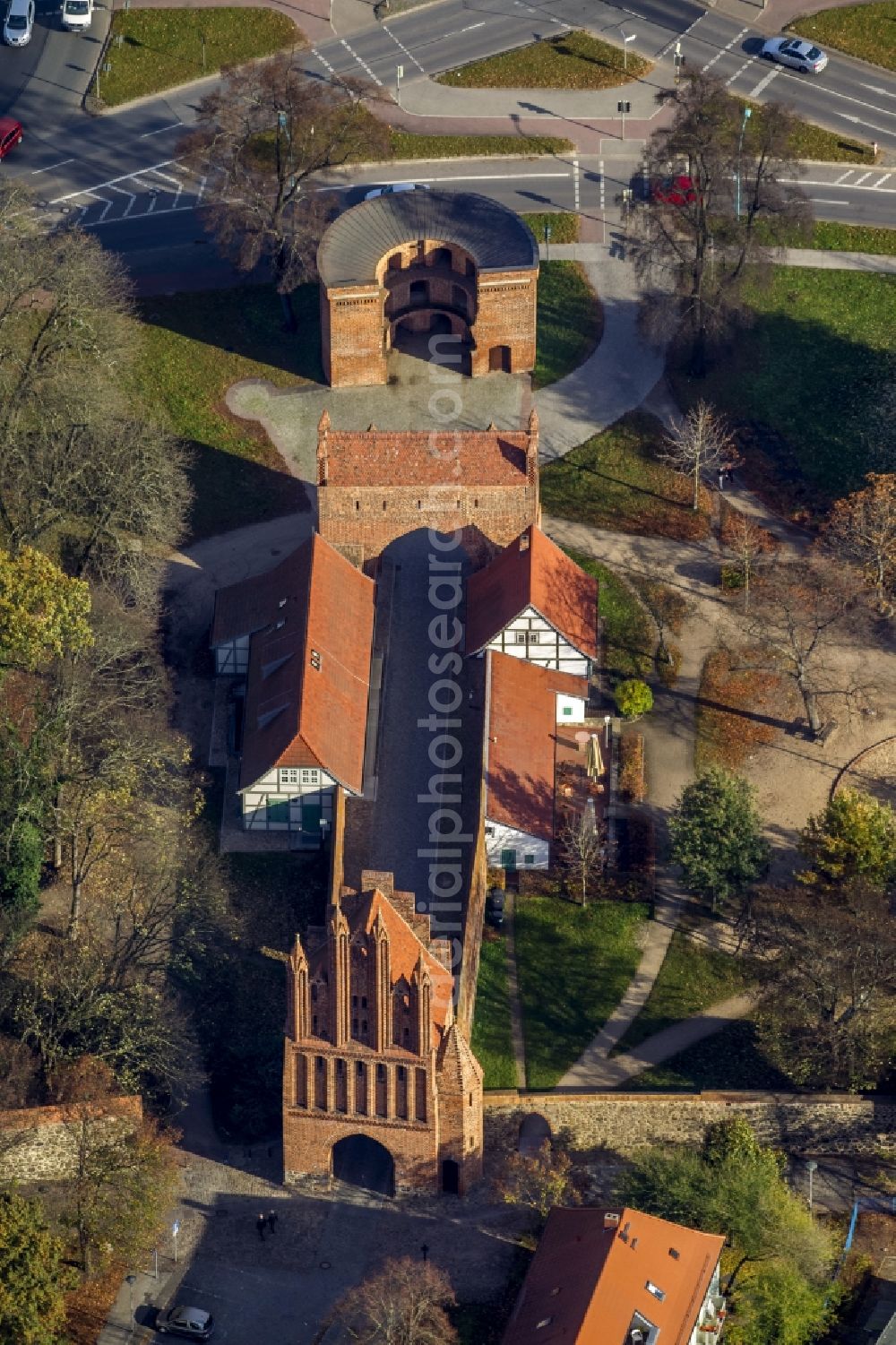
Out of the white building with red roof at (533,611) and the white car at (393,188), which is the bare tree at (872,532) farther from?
the white car at (393,188)

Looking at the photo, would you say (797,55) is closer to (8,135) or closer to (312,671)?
(8,135)

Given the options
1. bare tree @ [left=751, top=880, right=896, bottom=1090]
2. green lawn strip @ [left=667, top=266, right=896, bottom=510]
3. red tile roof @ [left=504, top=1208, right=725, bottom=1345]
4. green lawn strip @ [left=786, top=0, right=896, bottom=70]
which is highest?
green lawn strip @ [left=786, top=0, right=896, bottom=70]

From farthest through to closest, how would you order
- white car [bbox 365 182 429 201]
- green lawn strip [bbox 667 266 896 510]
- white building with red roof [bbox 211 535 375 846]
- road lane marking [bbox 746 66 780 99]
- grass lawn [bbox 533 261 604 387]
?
road lane marking [bbox 746 66 780 99] < white car [bbox 365 182 429 201] < grass lawn [bbox 533 261 604 387] < green lawn strip [bbox 667 266 896 510] < white building with red roof [bbox 211 535 375 846]

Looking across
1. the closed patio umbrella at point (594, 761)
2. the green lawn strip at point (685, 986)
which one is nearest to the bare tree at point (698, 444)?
the closed patio umbrella at point (594, 761)

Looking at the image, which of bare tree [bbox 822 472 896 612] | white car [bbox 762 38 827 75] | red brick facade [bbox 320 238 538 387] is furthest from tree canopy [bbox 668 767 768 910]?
white car [bbox 762 38 827 75]

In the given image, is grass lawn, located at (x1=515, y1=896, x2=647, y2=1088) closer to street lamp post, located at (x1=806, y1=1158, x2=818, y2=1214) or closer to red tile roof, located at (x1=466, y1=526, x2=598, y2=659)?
street lamp post, located at (x1=806, y1=1158, x2=818, y2=1214)

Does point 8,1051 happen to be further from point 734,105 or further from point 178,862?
point 734,105
